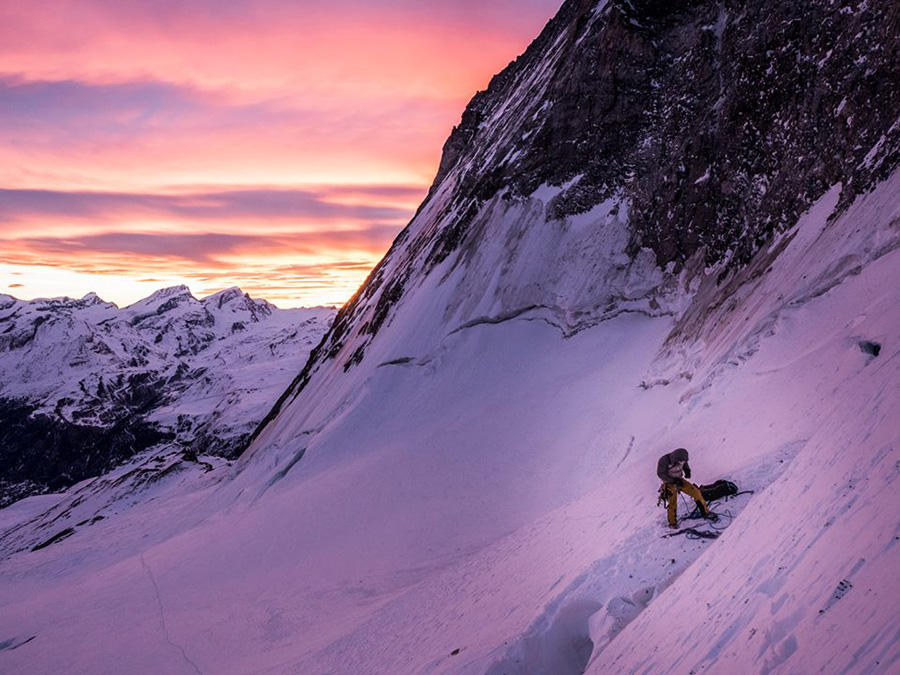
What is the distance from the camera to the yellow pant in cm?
780

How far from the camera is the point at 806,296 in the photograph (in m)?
10.5

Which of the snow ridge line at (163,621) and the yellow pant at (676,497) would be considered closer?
the yellow pant at (676,497)

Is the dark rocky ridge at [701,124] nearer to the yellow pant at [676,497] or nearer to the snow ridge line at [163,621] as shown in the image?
the yellow pant at [676,497]

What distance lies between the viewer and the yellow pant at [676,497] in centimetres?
780

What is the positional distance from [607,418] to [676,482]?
304 inches

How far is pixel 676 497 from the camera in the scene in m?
8.02

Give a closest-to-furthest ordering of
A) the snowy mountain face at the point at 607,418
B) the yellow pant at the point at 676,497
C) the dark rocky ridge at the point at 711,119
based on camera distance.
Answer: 1. the snowy mountain face at the point at 607,418
2. the yellow pant at the point at 676,497
3. the dark rocky ridge at the point at 711,119

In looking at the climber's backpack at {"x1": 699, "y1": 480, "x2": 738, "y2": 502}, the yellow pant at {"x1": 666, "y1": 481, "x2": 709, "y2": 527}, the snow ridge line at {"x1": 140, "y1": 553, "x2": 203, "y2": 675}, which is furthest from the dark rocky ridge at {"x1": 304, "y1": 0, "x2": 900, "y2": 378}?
the snow ridge line at {"x1": 140, "y1": 553, "x2": 203, "y2": 675}

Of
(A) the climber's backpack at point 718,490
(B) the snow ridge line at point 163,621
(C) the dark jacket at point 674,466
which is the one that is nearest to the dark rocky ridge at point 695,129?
(A) the climber's backpack at point 718,490

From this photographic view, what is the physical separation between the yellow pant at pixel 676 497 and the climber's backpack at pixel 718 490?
12cm

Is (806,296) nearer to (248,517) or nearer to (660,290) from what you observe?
(660,290)

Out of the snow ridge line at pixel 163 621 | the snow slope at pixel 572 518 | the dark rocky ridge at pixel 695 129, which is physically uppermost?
the dark rocky ridge at pixel 695 129

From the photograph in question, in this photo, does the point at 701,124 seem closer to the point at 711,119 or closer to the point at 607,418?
the point at 711,119

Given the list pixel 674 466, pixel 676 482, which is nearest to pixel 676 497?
pixel 676 482
